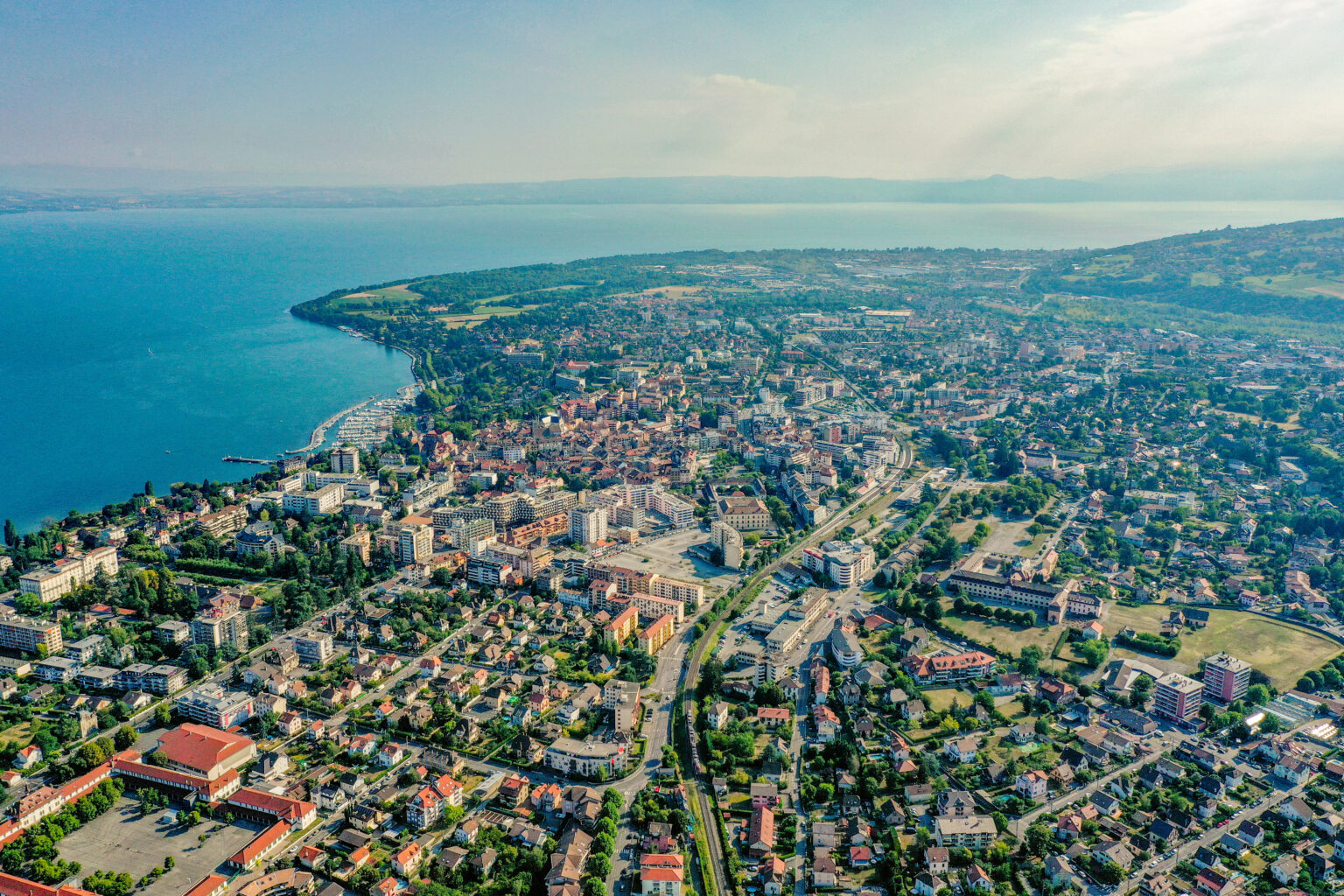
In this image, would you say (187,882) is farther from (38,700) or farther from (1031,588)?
(1031,588)

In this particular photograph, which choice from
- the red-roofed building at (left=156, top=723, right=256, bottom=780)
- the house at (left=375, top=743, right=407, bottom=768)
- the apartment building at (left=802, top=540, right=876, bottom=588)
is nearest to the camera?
the red-roofed building at (left=156, top=723, right=256, bottom=780)

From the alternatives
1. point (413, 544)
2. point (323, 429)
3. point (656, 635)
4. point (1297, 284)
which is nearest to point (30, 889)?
point (656, 635)

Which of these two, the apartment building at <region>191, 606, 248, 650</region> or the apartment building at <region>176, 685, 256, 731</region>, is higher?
the apartment building at <region>191, 606, 248, 650</region>

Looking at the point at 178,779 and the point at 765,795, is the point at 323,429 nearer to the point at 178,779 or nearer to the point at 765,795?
the point at 178,779

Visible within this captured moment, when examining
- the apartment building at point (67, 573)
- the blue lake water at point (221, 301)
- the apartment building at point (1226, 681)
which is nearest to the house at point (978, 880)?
the apartment building at point (1226, 681)

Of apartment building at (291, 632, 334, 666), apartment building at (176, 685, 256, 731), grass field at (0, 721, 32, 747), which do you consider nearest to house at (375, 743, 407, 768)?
apartment building at (176, 685, 256, 731)

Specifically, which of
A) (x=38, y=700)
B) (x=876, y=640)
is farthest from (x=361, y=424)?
(x=876, y=640)

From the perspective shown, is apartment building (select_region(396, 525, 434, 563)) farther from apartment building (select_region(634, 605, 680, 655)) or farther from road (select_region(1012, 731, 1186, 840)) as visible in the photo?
road (select_region(1012, 731, 1186, 840))
